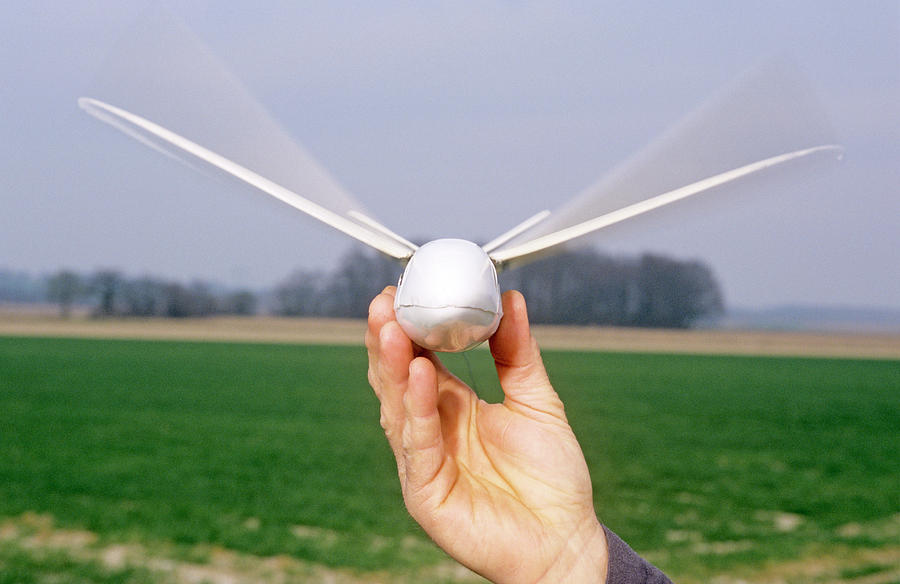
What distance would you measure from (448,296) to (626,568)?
64.6 inches

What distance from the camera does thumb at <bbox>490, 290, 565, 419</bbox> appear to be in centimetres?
345

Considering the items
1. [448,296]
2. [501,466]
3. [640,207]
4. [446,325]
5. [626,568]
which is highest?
[640,207]

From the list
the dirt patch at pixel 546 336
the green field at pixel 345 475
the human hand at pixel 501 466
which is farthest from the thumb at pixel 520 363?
the dirt patch at pixel 546 336

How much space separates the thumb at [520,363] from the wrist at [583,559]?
0.55 m

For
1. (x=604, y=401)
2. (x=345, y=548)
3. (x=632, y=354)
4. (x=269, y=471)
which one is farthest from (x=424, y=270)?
(x=632, y=354)

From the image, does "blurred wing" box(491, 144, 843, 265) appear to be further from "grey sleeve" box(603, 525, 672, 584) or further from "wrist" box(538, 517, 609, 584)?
"grey sleeve" box(603, 525, 672, 584)

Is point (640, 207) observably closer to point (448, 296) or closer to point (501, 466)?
point (448, 296)

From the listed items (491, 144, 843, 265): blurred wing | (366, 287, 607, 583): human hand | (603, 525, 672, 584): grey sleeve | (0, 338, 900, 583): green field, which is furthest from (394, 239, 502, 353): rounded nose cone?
(603, 525, 672, 584): grey sleeve

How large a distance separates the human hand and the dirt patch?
89.5 metres

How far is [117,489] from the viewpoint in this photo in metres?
17.5

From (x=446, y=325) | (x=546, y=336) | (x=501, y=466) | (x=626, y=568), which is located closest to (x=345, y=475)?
(x=501, y=466)

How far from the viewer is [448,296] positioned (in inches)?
113

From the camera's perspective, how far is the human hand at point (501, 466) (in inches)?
126

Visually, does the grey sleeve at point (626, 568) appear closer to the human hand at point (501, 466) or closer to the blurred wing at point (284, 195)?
the human hand at point (501, 466)
